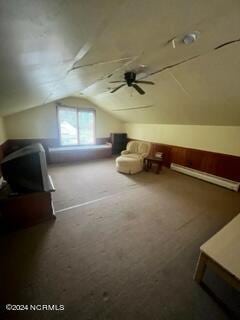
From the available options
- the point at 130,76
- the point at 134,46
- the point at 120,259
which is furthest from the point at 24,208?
the point at 130,76

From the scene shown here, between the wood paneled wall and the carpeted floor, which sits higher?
the wood paneled wall

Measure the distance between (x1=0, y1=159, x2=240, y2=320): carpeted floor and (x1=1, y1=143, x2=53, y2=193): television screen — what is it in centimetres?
60

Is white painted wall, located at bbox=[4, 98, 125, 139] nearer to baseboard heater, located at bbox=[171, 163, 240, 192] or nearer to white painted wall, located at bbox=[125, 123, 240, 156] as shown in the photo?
white painted wall, located at bbox=[125, 123, 240, 156]

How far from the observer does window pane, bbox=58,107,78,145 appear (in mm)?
5594

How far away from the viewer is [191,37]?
1519mm

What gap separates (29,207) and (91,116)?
4.74 m

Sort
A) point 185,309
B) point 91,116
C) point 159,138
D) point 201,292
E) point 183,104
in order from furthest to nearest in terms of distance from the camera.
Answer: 1. point 91,116
2. point 159,138
3. point 183,104
4. point 201,292
5. point 185,309

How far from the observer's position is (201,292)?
141 centimetres

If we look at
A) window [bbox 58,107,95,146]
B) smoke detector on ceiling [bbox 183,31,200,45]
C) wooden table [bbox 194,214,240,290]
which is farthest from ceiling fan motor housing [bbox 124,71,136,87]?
window [bbox 58,107,95,146]

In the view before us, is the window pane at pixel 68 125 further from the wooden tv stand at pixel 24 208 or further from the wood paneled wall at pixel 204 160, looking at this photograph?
the wooden tv stand at pixel 24 208

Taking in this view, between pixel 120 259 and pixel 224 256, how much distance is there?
102cm

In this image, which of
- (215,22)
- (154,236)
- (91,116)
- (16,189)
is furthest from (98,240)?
(91,116)

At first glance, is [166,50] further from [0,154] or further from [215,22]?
[0,154]

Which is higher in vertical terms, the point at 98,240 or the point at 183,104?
the point at 183,104
